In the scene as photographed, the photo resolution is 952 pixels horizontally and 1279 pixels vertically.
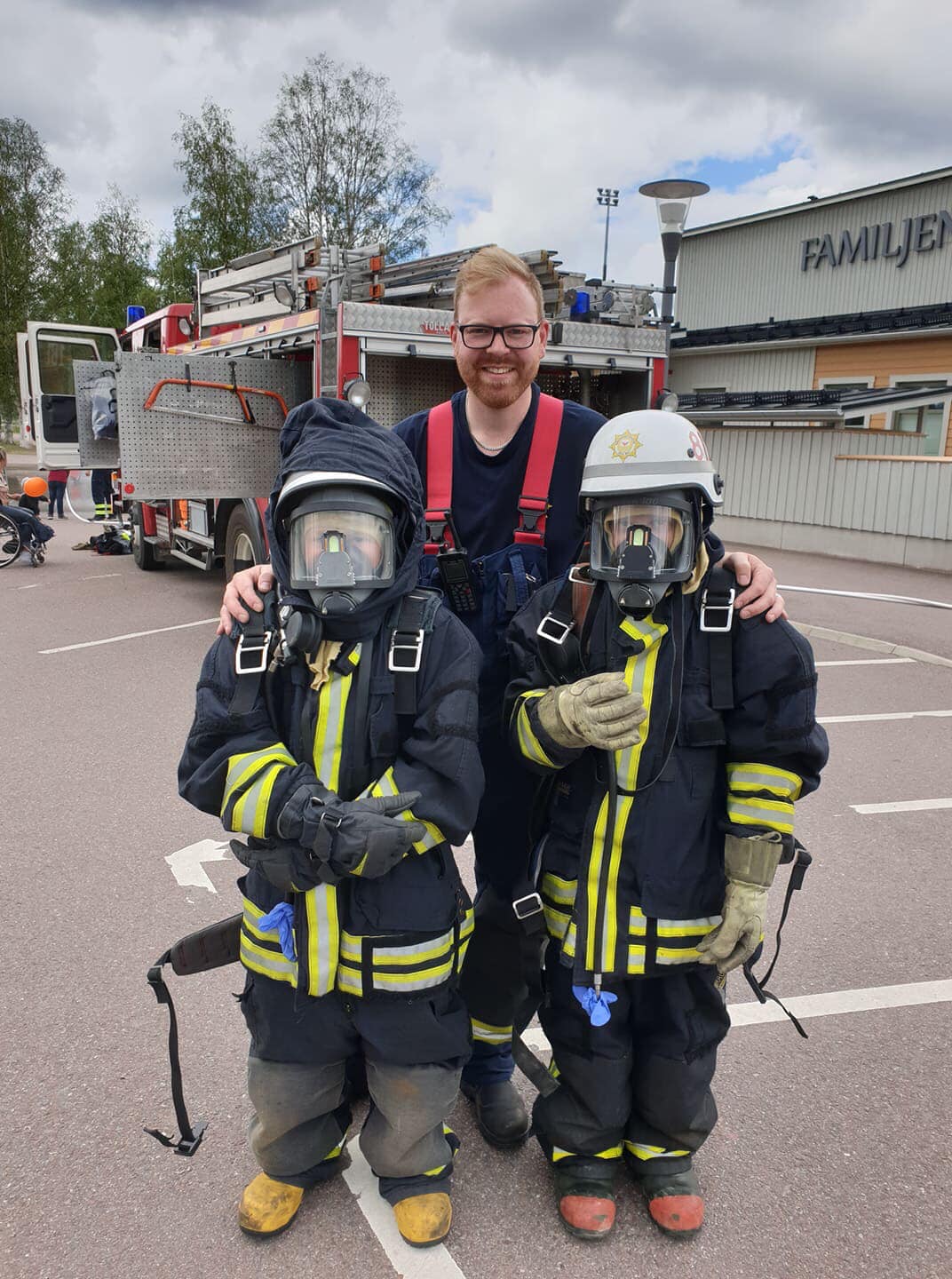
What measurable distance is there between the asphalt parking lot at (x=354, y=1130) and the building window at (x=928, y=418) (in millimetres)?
11713

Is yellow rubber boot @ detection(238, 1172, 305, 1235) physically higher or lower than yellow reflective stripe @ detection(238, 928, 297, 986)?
lower

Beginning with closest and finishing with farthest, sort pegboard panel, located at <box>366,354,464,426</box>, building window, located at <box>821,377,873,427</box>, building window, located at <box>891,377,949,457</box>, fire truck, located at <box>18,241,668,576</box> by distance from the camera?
fire truck, located at <box>18,241,668,576</box>, pegboard panel, located at <box>366,354,464,426</box>, building window, located at <box>891,377,949,457</box>, building window, located at <box>821,377,873,427</box>

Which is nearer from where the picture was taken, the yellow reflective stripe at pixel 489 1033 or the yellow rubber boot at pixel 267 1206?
the yellow rubber boot at pixel 267 1206

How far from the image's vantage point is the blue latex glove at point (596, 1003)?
2.05 meters

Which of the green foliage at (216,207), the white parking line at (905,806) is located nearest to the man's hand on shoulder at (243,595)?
the white parking line at (905,806)

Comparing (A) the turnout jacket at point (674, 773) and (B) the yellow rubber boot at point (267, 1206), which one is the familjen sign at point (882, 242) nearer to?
(A) the turnout jacket at point (674, 773)

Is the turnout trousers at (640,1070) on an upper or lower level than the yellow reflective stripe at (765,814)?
lower

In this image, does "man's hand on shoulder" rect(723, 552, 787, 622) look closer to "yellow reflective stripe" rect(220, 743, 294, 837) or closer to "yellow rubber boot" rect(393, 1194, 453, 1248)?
"yellow reflective stripe" rect(220, 743, 294, 837)

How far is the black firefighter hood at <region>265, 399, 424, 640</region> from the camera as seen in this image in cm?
194

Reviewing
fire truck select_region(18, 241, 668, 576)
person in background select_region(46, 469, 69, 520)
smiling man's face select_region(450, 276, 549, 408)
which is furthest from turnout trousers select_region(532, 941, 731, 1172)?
person in background select_region(46, 469, 69, 520)

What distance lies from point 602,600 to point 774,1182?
147 centimetres

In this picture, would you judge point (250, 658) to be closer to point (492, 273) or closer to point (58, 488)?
point (492, 273)

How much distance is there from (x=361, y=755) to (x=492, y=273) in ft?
3.93

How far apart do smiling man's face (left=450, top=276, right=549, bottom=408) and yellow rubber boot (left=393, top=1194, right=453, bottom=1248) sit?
1854 millimetres
